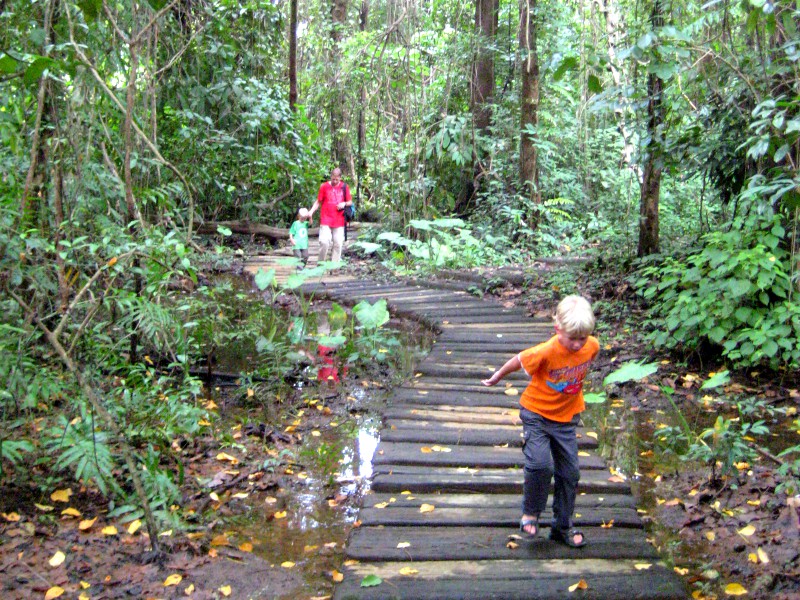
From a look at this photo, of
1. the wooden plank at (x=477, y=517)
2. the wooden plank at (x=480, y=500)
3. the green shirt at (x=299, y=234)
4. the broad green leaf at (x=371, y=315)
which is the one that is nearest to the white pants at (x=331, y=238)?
the green shirt at (x=299, y=234)

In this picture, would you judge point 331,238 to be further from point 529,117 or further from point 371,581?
point 371,581

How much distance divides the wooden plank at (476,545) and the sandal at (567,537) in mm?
24

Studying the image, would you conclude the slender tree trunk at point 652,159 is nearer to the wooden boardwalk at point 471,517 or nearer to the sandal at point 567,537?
the wooden boardwalk at point 471,517

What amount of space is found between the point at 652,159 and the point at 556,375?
16.3 feet

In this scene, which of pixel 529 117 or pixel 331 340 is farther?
pixel 529 117

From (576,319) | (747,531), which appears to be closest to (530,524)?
(576,319)

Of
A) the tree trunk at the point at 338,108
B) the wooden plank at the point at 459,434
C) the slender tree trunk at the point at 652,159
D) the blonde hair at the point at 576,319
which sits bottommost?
the wooden plank at the point at 459,434

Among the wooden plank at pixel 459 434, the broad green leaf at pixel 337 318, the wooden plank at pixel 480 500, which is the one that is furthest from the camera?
the broad green leaf at pixel 337 318

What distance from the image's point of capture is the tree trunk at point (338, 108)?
60.5 feet

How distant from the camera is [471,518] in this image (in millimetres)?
4055

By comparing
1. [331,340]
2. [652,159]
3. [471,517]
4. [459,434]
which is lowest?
[471,517]

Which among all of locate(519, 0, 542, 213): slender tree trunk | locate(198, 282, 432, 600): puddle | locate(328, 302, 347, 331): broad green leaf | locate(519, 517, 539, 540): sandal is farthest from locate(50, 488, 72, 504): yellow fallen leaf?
locate(519, 0, 542, 213): slender tree trunk

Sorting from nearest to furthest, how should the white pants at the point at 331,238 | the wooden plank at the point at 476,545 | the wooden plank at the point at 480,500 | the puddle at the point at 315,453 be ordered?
the wooden plank at the point at 476,545, the puddle at the point at 315,453, the wooden plank at the point at 480,500, the white pants at the point at 331,238

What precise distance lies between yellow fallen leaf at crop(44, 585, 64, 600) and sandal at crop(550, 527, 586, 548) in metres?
2.19
